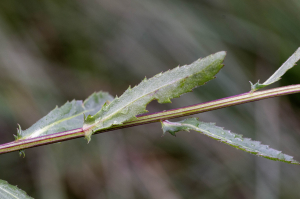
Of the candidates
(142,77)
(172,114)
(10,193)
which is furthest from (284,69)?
(142,77)

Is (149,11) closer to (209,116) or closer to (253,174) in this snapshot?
(209,116)

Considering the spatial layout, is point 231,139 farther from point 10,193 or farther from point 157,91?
point 10,193

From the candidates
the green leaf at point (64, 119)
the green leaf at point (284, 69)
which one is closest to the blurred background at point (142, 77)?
the green leaf at point (64, 119)

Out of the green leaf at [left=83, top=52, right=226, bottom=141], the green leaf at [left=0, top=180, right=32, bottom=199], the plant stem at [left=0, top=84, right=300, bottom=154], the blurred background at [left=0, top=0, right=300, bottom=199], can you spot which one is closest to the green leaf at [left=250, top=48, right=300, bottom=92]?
the plant stem at [left=0, top=84, right=300, bottom=154]

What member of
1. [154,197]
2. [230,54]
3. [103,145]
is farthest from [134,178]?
[230,54]

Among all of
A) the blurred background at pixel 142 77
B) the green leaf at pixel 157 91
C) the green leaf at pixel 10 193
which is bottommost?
the green leaf at pixel 10 193

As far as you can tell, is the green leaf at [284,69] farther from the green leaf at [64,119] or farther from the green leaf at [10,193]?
the green leaf at [10,193]
